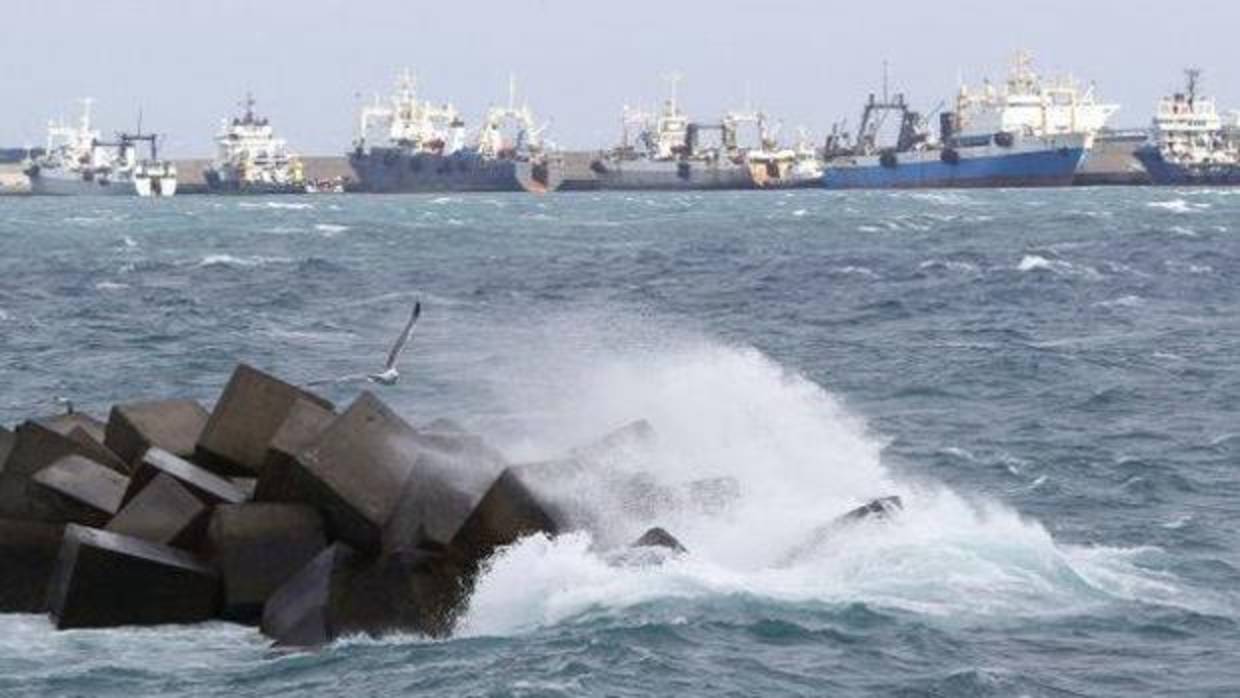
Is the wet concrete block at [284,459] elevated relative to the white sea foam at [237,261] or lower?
elevated

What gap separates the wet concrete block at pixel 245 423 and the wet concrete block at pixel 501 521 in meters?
3.02

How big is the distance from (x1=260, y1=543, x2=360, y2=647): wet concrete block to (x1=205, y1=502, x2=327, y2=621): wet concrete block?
24 cm

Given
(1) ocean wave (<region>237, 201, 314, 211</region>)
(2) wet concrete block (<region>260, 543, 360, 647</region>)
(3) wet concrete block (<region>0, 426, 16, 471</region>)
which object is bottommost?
(2) wet concrete block (<region>260, 543, 360, 647</region>)

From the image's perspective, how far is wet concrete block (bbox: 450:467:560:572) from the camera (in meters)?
20.7

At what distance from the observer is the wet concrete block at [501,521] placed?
2069 centimetres

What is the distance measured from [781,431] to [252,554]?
30.0 ft

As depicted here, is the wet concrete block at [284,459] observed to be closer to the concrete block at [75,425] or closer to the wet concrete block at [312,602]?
the wet concrete block at [312,602]

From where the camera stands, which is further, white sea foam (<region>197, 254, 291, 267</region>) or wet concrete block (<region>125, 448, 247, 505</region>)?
white sea foam (<region>197, 254, 291, 267</region>)

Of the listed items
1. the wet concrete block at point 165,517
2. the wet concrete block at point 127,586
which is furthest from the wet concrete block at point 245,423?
the wet concrete block at point 127,586

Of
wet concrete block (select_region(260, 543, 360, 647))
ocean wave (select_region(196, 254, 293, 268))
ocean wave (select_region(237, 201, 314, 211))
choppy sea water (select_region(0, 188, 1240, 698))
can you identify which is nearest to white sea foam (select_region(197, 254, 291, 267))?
ocean wave (select_region(196, 254, 293, 268))

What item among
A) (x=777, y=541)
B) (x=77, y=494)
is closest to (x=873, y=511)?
(x=777, y=541)

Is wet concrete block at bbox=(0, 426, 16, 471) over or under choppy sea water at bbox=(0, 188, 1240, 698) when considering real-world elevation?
over

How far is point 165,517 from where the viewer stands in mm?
21312

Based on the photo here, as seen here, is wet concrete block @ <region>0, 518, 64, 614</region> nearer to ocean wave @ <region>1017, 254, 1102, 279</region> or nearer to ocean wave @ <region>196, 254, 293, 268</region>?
ocean wave @ <region>1017, 254, 1102, 279</region>
